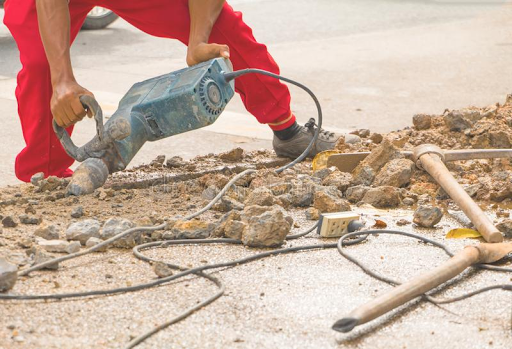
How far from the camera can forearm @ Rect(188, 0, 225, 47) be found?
3.47 m

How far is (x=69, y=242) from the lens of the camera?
111 inches

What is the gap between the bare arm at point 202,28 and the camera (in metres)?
3.37

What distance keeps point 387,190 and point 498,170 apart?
652mm

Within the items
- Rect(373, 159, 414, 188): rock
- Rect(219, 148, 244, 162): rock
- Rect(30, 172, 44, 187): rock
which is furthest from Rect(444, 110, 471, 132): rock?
Rect(30, 172, 44, 187): rock

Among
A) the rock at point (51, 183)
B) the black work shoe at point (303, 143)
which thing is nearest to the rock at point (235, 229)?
the rock at point (51, 183)

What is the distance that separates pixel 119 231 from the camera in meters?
2.82

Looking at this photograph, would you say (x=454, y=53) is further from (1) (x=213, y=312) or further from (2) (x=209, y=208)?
(1) (x=213, y=312)

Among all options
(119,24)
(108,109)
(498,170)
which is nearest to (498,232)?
(498,170)

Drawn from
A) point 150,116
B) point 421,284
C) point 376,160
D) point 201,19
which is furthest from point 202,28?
point 421,284

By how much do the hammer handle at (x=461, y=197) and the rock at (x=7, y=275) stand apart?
1497mm

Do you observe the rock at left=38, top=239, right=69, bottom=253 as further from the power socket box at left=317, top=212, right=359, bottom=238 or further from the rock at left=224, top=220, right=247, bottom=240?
the power socket box at left=317, top=212, right=359, bottom=238

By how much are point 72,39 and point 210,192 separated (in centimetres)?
91

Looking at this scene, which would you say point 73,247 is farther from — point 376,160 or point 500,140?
point 500,140

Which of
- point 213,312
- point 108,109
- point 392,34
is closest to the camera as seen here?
point 213,312
